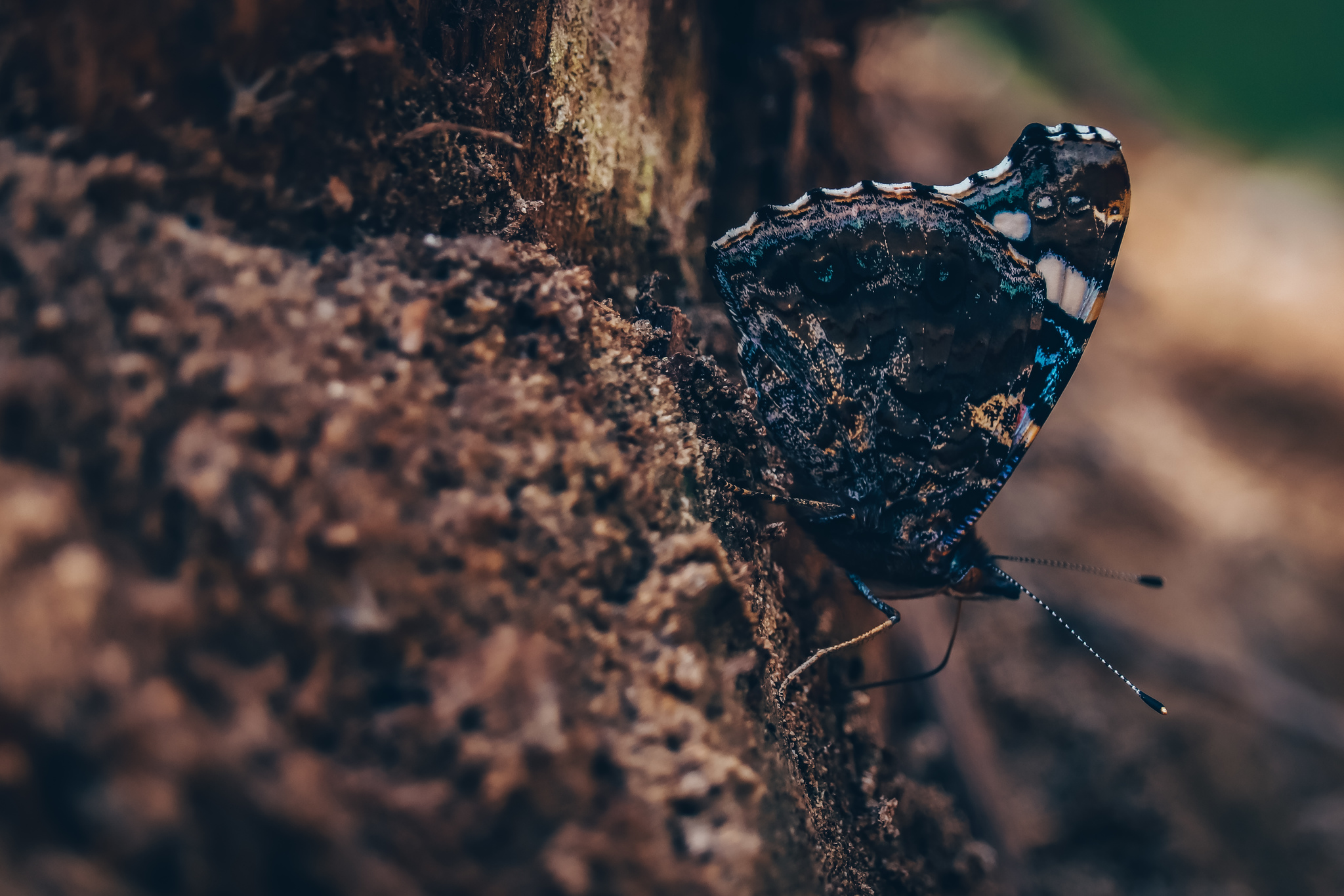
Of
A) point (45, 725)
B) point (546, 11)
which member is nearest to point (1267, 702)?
point (546, 11)

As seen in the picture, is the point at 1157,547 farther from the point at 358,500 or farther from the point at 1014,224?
the point at 358,500

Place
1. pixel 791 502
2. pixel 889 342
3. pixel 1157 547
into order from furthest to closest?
pixel 1157 547, pixel 889 342, pixel 791 502

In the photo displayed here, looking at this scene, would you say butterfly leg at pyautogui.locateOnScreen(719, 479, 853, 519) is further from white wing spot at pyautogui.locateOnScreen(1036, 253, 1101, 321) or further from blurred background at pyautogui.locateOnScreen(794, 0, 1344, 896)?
white wing spot at pyautogui.locateOnScreen(1036, 253, 1101, 321)

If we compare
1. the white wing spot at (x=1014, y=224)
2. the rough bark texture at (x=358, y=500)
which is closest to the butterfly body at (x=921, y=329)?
the white wing spot at (x=1014, y=224)

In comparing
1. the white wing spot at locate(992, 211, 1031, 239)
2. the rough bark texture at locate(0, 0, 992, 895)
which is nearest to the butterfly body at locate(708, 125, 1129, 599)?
the white wing spot at locate(992, 211, 1031, 239)

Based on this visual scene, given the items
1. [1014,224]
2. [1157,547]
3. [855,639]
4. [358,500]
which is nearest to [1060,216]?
[1014,224]

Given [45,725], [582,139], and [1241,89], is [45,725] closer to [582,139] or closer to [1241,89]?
[582,139]
